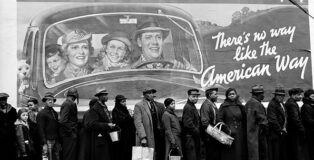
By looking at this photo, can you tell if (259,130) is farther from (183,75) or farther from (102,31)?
(102,31)

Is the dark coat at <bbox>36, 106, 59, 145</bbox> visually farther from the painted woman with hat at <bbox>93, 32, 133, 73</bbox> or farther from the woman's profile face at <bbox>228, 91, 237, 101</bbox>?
the woman's profile face at <bbox>228, 91, 237, 101</bbox>

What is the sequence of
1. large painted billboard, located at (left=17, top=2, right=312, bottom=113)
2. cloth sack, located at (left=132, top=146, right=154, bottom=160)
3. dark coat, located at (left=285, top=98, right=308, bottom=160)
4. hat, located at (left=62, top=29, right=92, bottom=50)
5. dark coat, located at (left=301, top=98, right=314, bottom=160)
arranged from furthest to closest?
1. hat, located at (left=62, top=29, right=92, bottom=50)
2. large painted billboard, located at (left=17, top=2, right=312, bottom=113)
3. dark coat, located at (left=301, top=98, right=314, bottom=160)
4. dark coat, located at (left=285, top=98, right=308, bottom=160)
5. cloth sack, located at (left=132, top=146, right=154, bottom=160)

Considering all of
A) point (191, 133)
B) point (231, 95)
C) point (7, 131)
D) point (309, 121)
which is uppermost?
point (231, 95)

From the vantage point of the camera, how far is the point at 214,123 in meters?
15.2

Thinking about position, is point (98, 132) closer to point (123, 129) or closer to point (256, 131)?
point (123, 129)

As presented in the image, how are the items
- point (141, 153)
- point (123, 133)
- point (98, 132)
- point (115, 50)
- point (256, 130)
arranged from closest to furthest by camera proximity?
point (141, 153) → point (98, 132) → point (256, 130) → point (123, 133) → point (115, 50)

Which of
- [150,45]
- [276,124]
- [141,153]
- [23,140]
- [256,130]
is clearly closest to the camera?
[141,153]

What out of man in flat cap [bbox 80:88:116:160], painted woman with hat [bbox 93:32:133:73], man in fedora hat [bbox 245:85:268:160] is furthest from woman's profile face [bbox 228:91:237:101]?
painted woman with hat [bbox 93:32:133:73]

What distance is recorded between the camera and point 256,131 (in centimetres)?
1519

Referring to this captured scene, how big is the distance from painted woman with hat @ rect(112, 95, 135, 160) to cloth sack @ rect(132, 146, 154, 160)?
84 centimetres

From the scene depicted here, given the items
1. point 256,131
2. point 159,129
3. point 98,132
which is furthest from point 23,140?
point 256,131

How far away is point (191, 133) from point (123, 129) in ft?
5.15

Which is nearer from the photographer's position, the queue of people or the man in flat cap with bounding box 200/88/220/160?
the queue of people

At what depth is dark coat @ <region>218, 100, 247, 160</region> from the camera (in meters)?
15.1
